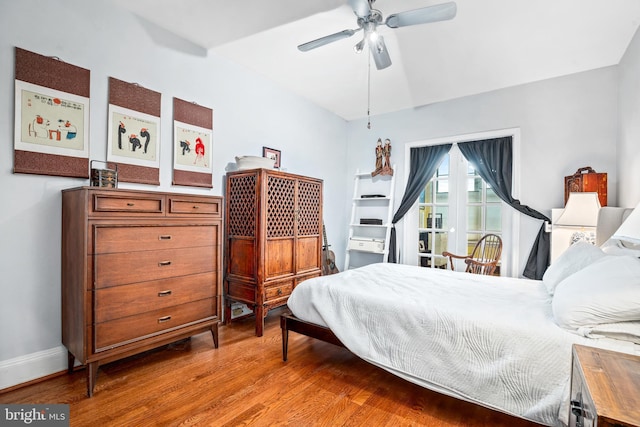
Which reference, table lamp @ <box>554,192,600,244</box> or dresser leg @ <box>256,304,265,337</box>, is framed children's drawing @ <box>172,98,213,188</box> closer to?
dresser leg @ <box>256,304,265,337</box>

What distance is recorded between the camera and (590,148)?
3270mm

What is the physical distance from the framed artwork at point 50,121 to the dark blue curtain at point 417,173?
143 inches

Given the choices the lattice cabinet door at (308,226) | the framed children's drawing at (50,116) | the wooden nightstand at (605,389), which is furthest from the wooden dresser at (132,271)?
the wooden nightstand at (605,389)

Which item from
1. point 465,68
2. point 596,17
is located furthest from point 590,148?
point 465,68

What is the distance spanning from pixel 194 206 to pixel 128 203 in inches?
18.6

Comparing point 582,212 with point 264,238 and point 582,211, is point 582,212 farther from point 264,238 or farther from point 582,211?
point 264,238

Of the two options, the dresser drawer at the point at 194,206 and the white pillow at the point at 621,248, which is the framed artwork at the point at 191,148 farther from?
the white pillow at the point at 621,248

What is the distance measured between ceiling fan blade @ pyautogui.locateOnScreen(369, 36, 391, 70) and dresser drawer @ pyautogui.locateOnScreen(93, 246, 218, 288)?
204 centimetres

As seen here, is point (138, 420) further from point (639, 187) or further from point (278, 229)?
point (639, 187)

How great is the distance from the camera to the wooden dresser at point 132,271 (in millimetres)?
1917

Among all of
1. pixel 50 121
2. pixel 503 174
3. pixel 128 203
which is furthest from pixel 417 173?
pixel 50 121

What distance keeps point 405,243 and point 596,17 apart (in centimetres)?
300

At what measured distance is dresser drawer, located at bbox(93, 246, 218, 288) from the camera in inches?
77.6

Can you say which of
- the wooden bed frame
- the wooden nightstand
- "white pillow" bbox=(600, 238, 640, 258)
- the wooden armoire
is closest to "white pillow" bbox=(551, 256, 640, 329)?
the wooden nightstand
